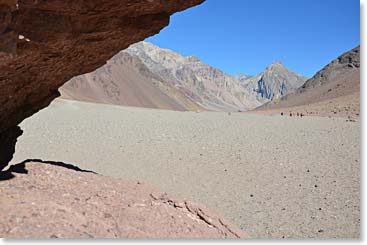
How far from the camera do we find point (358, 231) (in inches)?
281

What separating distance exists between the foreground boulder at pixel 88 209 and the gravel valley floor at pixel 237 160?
2.47m

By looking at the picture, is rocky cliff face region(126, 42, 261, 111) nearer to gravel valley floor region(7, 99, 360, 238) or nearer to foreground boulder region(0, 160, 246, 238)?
gravel valley floor region(7, 99, 360, 238)

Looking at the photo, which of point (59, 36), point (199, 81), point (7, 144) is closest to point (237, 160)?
point (7, 144)

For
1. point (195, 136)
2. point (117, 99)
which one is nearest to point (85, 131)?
point (195, 136)

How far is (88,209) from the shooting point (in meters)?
4.65

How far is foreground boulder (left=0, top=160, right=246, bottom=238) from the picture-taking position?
13.1 feet

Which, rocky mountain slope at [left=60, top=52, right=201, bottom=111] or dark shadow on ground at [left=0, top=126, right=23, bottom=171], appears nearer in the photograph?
dark shadow on ground at [left=0, top=126, right=23, bottom=171]

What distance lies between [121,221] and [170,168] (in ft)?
23.7

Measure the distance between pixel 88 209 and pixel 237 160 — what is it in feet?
27.8

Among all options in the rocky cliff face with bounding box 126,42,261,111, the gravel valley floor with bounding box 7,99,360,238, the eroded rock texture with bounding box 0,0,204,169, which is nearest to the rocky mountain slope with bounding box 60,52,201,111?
the gravel valley floor with bounding box 7,99,360,238

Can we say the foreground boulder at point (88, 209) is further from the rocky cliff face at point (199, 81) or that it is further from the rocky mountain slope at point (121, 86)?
the rocky cliff face at point (199, 81)

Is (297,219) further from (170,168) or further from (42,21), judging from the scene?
(42,21)

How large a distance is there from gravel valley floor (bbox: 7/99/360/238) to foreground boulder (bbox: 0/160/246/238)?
247cm

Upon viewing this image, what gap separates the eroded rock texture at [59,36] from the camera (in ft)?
14.9
